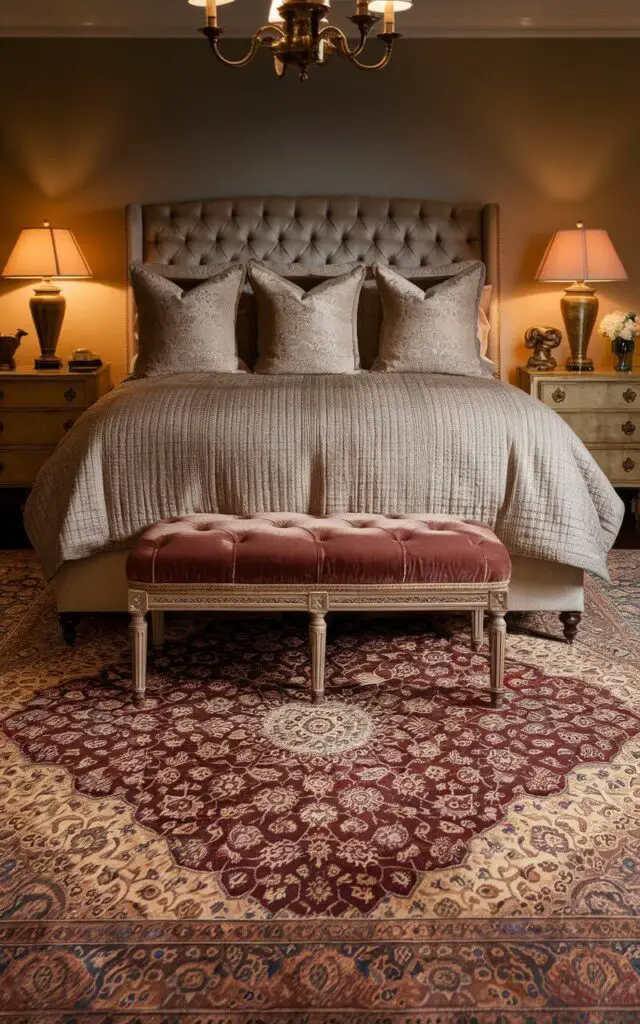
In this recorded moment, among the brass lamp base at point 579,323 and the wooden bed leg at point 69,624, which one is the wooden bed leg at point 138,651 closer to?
the wooden bed leg at point 69,624

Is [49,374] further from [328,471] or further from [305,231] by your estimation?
[328,471]

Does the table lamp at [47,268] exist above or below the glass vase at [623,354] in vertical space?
above

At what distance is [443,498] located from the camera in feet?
10.4

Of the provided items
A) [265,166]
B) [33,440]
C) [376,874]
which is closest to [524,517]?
[376,874]

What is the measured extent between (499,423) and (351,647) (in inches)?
35.3

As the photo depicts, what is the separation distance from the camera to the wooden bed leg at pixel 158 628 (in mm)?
3203

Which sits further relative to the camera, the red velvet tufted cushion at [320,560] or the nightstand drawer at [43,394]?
the nightstand drawer at [43,394]

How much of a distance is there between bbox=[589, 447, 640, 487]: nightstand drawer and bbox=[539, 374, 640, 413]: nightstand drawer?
202 millimetres

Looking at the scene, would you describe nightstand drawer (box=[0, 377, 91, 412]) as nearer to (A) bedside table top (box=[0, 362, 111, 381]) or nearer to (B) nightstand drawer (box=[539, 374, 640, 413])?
(A) bedside table top (box=[0, 362, 111, 381])

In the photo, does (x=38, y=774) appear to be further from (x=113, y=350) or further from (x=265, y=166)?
(x=265, y=166)

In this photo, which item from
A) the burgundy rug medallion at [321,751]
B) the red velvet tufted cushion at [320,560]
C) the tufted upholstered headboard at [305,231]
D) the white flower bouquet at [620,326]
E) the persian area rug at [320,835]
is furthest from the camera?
the tufted upholstered headboard at [305,231]

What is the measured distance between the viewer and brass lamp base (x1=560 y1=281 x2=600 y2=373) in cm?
493

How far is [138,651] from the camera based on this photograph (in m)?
2.76

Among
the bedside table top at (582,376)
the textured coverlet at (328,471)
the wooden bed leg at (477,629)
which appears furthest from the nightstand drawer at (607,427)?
the wooden bed leg at (477,629)
